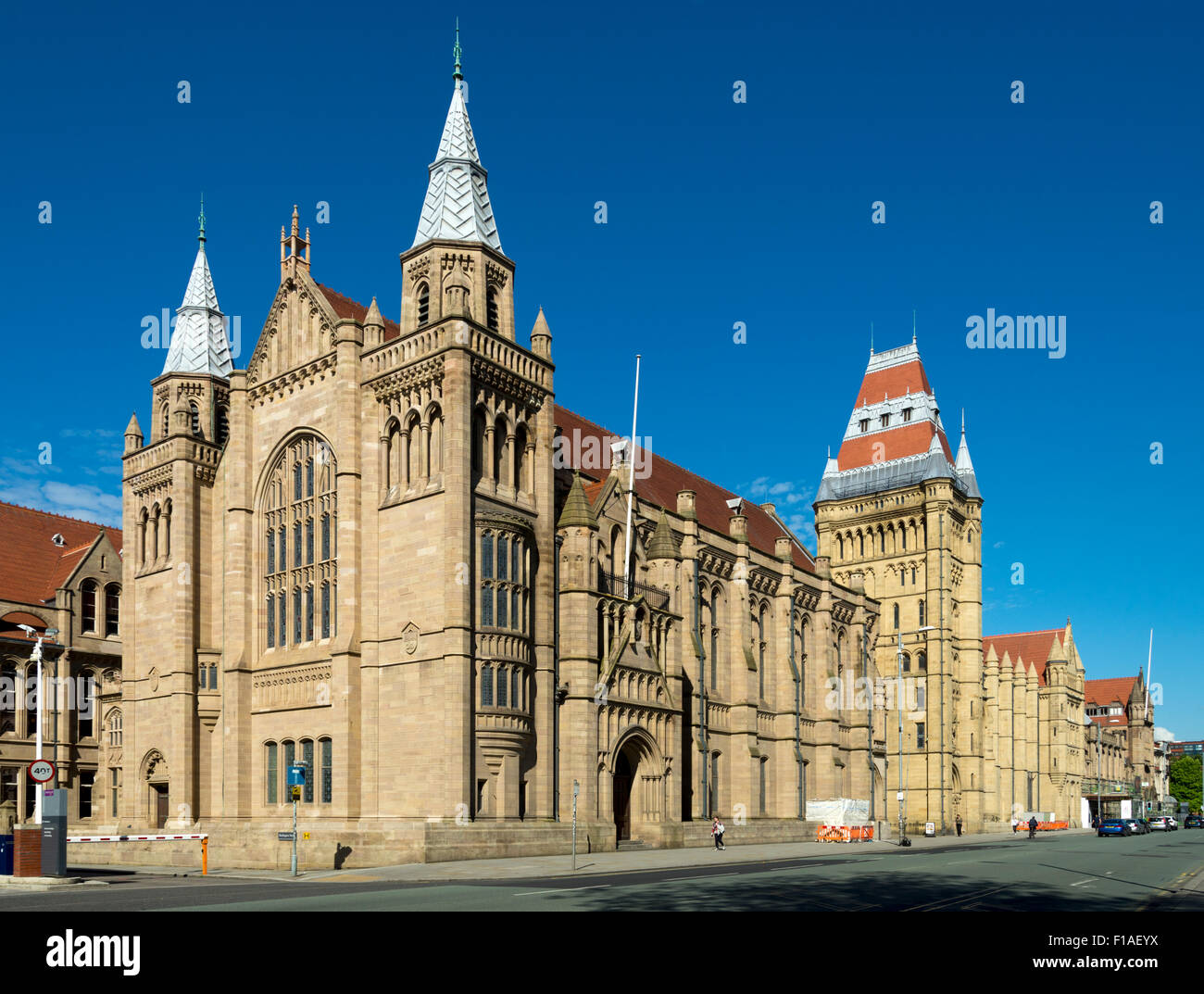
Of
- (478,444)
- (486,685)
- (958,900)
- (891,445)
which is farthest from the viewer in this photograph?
(891,445)

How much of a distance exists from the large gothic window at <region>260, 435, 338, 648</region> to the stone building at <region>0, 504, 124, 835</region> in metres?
12.8

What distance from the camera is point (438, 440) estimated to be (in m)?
39.8

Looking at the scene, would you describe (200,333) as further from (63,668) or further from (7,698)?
(7,698)

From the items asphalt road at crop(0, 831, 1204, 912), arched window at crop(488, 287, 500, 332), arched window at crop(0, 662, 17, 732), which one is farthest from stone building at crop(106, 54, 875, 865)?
arched window at crop(0, 662, 17, 732)

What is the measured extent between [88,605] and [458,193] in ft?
106

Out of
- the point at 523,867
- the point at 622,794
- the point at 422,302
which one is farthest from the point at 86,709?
the point at 523,867

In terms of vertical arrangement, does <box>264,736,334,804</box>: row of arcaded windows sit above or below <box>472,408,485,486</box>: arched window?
below

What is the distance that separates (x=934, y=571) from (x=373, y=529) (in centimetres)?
4630

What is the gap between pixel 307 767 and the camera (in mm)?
41594

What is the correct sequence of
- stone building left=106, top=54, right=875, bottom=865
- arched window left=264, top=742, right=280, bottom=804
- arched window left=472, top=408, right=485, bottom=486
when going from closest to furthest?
stone building left=106, top=54, right=875, bottom=865 → arched window left=472, top=408, right=485, bottom=486 → arched window left=264, top=742, right=280, bottom=804

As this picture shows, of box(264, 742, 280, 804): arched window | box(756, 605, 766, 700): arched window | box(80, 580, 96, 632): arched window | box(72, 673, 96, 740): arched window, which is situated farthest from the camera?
box(80, 580, 96, 632): arched window

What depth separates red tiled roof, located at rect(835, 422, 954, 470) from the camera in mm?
81062

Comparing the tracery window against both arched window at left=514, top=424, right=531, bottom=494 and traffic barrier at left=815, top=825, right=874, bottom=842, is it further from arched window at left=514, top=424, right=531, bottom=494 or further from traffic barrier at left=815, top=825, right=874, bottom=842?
traffic barrier at left=815, top=825, right=874, bottom=842
